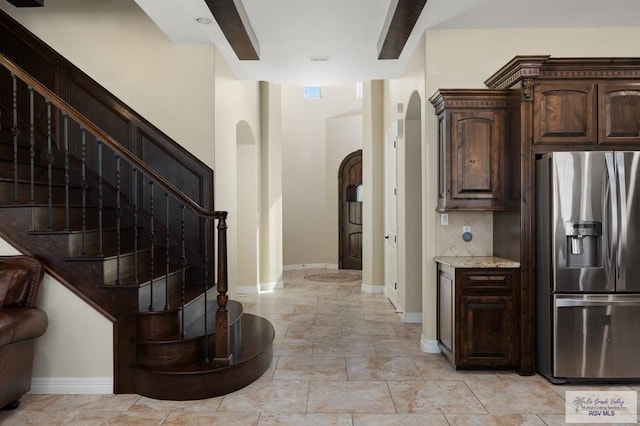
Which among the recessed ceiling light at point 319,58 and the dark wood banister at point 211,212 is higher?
the recessed ceiling light at point 319,58

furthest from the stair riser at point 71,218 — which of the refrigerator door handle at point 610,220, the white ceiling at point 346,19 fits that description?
the refrigerator door handle at point 610,220

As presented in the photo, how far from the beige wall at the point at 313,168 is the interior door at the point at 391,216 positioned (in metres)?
3.53

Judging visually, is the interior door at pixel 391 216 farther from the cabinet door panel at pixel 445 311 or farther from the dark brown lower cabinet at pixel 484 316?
the dark brown lower cabinet at pixel 484 316

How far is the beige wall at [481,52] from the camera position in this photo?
4.08 m

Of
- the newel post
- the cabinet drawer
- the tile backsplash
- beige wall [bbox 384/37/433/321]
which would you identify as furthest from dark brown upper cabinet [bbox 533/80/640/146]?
the newel post

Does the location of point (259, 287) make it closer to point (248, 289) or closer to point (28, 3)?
point (248, 289)

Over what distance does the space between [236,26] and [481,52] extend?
2175mm

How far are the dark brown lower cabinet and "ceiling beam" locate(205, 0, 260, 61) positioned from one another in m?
2.66

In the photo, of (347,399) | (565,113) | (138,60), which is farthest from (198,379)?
(565,113)

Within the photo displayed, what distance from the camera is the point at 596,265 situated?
331 centimetres

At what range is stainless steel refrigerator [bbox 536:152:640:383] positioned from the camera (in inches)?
129

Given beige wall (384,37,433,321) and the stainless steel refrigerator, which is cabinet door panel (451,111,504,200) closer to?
the stainless steel refrigerator

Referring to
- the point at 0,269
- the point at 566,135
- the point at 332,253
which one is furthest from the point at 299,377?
the point at 332,253

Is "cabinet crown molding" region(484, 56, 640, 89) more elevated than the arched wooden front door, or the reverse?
"cabinet crown molding" region(484, 56, 640, 89)
